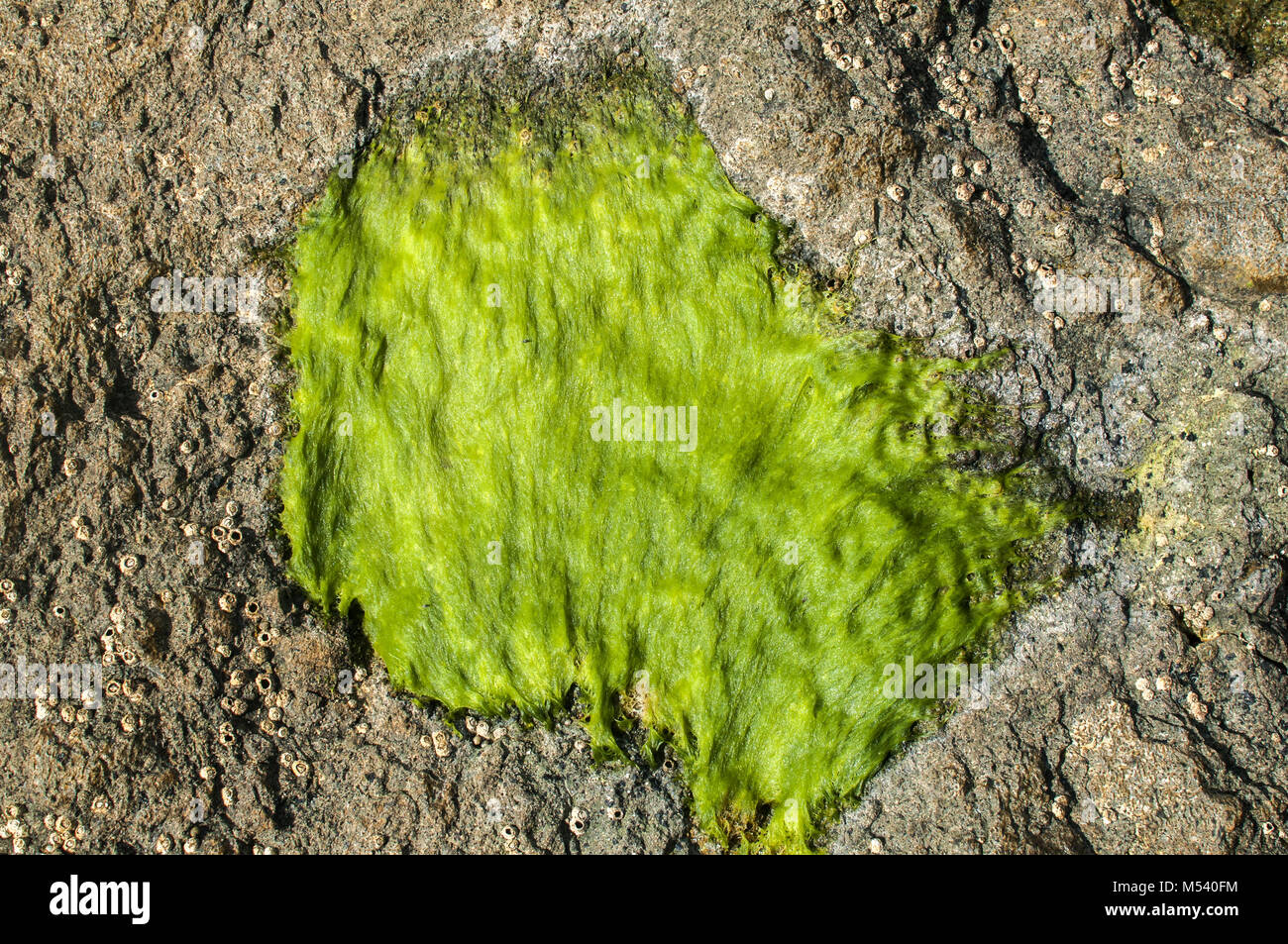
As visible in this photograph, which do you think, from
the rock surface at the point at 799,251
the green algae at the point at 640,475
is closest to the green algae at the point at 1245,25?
the rock surface at the point at 799,251

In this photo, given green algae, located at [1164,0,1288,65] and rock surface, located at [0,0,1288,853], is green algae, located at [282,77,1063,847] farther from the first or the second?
green algae, located at [1164,0,1288,65]

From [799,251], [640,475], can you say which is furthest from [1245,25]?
[640,475]

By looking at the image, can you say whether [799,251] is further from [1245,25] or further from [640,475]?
[1245,25]

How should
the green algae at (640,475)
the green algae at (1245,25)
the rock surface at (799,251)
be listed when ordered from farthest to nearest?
1. the green algae at (1245,25)
2. the green algae at (640,475)
3. the rock surface at (799,251)

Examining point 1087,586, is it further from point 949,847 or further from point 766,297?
point 766,297

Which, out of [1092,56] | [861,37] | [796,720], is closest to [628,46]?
[861,37]

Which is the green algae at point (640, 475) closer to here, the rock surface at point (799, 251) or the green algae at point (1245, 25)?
the rock surface at point (799, 251)

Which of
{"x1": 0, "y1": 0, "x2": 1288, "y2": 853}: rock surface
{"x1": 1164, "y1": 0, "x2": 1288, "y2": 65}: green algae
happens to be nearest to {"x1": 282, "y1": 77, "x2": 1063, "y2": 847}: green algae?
{"x1": 0, "y1": 0, "x2": 1288, "y2": 853}: rock surface
